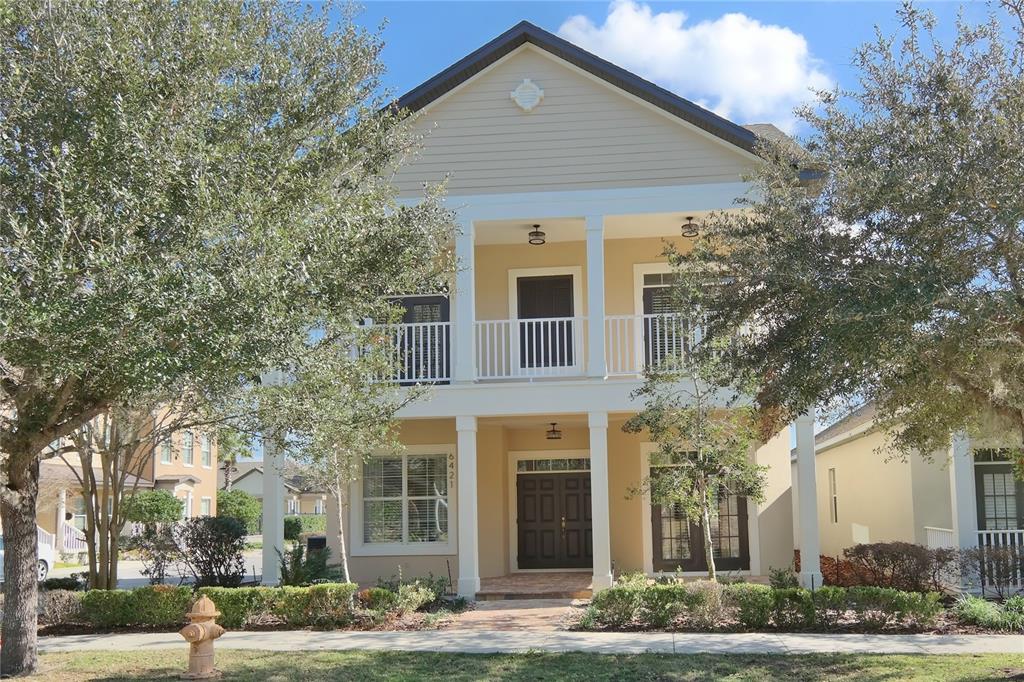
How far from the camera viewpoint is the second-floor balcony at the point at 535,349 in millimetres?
15641

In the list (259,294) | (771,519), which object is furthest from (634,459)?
(259,294)

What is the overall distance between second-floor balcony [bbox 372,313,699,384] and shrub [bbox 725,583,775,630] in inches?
160

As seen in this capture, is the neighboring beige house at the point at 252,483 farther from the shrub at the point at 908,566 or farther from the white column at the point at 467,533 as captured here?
the shrub at the point at 908,566

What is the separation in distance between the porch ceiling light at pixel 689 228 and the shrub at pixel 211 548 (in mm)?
8923

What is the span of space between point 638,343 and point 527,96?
14.7 feet

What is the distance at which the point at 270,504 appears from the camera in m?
15.5

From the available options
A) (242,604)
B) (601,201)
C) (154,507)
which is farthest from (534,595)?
(154,507)

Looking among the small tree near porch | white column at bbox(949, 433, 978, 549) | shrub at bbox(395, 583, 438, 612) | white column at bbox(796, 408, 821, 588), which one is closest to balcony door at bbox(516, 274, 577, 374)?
the small tree near porch

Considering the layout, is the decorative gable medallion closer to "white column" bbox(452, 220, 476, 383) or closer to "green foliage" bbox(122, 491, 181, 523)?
"white column" bbox(452, 220, 476, 383)

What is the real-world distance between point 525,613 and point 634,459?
4.72 metres

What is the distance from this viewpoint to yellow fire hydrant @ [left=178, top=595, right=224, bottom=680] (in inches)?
377

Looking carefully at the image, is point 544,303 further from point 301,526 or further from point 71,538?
point 301,526

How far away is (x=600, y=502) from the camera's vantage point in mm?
14953

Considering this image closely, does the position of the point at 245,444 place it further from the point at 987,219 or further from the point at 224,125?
the point at 987,219
